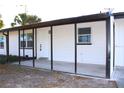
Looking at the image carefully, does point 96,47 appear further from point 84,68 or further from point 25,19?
point 25,19

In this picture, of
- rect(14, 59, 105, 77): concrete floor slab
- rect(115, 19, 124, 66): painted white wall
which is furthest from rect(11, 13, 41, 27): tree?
rect(115, 19, 124, 66): painted white wall

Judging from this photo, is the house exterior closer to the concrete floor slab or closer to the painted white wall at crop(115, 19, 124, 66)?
the painted white wall at crop(115, 19, 124, 66)

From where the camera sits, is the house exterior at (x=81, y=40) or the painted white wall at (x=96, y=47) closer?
the house exterior at (x=81, y=40)

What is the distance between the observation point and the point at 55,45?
1430 centimetres

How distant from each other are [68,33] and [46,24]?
3247mm

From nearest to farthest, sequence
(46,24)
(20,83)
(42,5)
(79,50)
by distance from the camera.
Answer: (20,83) → (46,24) → (79,50) → (42,5)

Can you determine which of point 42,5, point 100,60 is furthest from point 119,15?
point 42,5

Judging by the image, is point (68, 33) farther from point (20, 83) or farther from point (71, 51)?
point (20, 83)

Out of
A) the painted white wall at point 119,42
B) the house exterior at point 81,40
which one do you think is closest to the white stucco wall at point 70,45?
the house exterior at point 81,40

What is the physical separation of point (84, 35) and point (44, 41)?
3.89 meters

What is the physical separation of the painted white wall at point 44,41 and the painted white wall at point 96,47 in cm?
328

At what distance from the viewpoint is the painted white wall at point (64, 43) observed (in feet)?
43.4

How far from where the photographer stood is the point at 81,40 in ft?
41.3

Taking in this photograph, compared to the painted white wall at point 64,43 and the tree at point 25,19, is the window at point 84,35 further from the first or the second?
the tree at point 25,19
